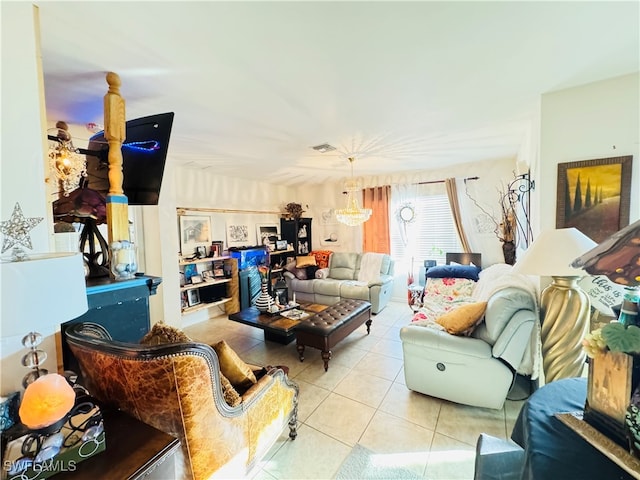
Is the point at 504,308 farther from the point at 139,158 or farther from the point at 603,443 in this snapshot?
the point at 139,158

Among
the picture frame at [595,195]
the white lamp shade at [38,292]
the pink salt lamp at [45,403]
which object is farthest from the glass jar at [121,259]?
the picture frame at [595,195]

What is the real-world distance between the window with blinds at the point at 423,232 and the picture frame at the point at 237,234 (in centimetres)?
283

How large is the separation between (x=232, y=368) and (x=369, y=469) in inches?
41.2

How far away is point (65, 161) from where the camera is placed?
1488 mm

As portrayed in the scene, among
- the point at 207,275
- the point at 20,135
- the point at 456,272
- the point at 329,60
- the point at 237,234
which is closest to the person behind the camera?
the point at 20,135

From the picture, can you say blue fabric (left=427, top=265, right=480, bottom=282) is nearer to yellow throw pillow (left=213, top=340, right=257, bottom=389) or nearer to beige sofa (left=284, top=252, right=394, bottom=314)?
beige sofa (left=284, top=252, right=394, bottom=314)

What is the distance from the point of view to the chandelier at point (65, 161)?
4.74 ft

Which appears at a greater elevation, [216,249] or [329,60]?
[329,60]

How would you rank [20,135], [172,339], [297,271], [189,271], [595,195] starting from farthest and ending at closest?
[297,271] → [189,271] → [595,195] → [172,339] → [20,135]

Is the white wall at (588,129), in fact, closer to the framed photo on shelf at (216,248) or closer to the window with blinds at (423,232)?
the window with blinds at (423,232)

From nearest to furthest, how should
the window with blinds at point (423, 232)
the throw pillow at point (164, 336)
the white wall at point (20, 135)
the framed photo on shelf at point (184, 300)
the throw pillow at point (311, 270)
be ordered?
1. the white wall at point (20, 135)
2. the throw pillow at point (164, 336)
3. the framed photo on shelf at point (184, 300)
4. the window with blinds at point (423, 232)
5. the throw pillow at point (311, 270)

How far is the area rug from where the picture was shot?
1507 millimetres

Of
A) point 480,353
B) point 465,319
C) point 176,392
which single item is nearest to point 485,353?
point 480,353

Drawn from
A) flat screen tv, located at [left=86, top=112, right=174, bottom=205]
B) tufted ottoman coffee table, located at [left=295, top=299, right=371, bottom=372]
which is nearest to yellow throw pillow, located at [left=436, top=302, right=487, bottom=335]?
tufted ottoman coffee table, located at [left=295, top=299, right=371, bottom=372]
